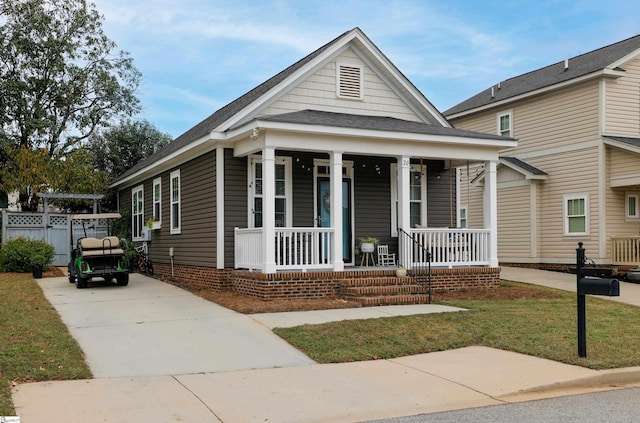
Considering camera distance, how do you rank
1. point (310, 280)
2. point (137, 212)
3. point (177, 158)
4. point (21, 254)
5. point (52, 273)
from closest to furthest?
point (310, 280), point (177, 158), point (21, 254), point (52, 273), point (137, 212)

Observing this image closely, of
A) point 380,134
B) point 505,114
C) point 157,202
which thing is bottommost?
point 157,202

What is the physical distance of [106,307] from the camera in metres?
12.3

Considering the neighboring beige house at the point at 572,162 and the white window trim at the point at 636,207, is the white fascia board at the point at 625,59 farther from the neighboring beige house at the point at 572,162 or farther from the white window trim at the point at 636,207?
the white window trim at the point at 636,207

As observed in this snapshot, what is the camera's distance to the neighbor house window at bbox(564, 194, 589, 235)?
67.5 ft

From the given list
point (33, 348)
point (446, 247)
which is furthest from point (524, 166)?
point (33, 348)

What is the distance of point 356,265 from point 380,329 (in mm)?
6283

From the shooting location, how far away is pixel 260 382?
23.7 feet

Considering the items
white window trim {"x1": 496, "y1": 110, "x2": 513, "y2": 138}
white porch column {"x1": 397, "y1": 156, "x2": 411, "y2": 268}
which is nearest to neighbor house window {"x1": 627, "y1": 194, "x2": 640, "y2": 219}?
white window trim {"x1": 496, "y1": 110, "x2": 513, "y2": 138}

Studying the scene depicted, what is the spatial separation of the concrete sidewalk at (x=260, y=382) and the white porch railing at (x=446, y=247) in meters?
4.49

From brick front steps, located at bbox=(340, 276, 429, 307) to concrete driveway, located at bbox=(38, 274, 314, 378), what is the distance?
2747mm

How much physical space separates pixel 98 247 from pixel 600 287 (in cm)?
1192

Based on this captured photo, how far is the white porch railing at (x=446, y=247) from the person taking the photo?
14.5 meters

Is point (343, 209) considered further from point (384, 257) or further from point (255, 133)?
point (255, 133)

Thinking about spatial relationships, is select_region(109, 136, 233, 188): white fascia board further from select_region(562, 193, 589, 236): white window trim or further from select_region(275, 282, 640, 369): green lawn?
select_region(562, 193, 589, 236): white window trim
